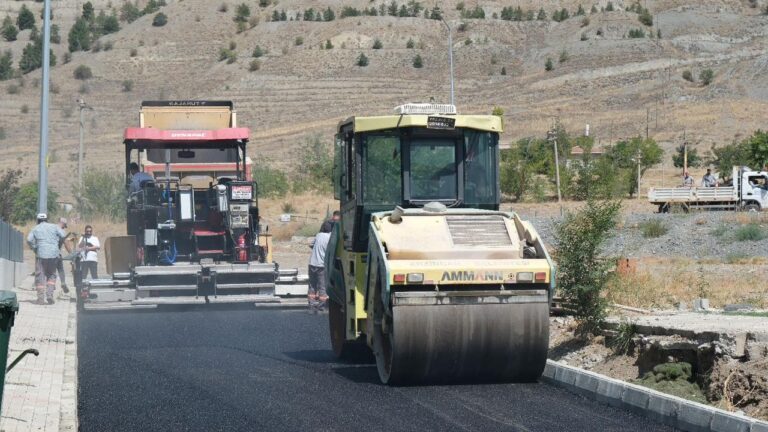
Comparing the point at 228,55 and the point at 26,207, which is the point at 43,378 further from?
the point at 228,55

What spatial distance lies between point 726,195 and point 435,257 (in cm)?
3450

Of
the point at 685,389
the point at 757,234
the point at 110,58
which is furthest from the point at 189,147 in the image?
the point at 110,58

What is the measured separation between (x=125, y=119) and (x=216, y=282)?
206 feet

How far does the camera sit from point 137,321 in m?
18.5

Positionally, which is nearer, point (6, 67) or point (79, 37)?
point (6, 67)

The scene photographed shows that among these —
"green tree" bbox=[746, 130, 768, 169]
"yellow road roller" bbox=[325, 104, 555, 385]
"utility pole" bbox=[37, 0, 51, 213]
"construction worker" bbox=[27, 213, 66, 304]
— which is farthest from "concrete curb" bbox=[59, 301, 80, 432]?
"green tree" bbox=[746, 130, 768, 169]

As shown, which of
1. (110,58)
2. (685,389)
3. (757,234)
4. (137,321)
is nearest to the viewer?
(685,389)

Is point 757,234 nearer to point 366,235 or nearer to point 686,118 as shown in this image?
point 366,235

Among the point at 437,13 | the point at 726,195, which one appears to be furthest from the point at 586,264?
the point at 437,13

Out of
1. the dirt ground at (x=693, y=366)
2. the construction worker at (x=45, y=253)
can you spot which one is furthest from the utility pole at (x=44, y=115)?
the dirt ground at (x=693, y=366)

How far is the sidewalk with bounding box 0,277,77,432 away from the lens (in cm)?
961

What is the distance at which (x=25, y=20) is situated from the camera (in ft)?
383

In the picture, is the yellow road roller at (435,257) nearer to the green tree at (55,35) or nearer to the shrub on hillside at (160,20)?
the shrub on hillside at (160,20)

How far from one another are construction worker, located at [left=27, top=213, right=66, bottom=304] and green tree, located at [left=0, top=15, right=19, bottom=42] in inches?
3768
